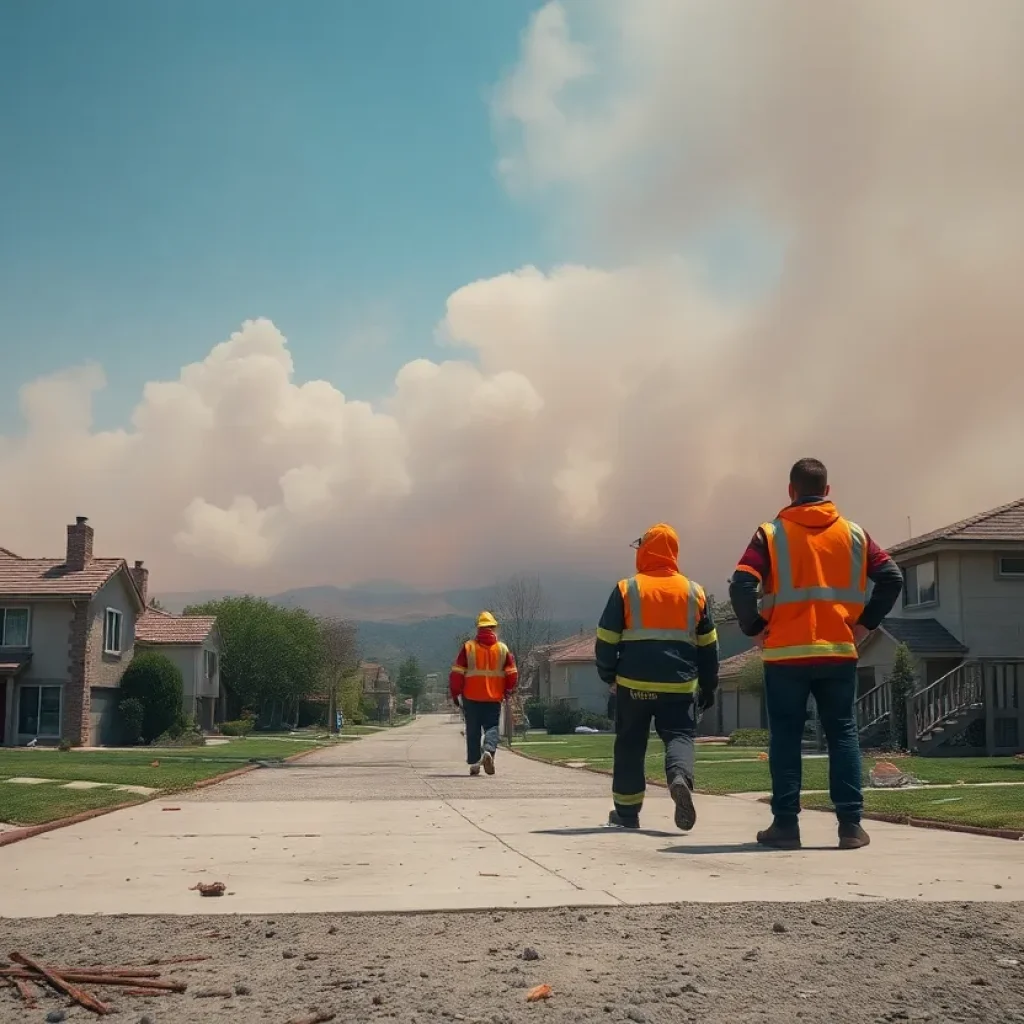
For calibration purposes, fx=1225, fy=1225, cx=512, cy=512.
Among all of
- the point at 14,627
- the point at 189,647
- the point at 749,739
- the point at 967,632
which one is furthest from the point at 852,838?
the point at 189,647

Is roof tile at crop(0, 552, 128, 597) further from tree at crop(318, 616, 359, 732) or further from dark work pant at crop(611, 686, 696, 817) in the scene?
dark work pant at crop(611, 686, 696, 817)

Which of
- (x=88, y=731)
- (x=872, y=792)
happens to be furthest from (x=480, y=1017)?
Result: (x=88, y=731)

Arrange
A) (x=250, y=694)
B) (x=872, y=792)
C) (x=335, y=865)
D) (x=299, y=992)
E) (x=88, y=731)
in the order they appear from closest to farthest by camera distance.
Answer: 1. (x=299, y=992)
2. (x=335, y=865)
3. (x=872, y=792)
4. (x=88, y=731)
5. (x=250, y=694)

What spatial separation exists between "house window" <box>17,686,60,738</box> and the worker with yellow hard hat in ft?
93.2

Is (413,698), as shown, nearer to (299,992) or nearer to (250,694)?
(250,694)

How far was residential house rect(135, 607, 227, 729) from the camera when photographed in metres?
55.2

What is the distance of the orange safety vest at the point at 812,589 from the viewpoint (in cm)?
749

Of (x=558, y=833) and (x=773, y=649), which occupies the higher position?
(x=773, y=649)

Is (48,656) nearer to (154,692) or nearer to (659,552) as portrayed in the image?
(154,692)

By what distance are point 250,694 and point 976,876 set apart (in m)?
69.2

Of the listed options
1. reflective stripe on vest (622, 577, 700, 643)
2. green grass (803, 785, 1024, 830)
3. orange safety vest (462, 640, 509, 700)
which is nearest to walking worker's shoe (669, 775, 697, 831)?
reflective stripe on vest (622, 577, 700, 643)

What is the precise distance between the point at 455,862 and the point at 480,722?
9.79 metres

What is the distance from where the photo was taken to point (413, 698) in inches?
7633

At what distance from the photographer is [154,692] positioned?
A: 147ft
